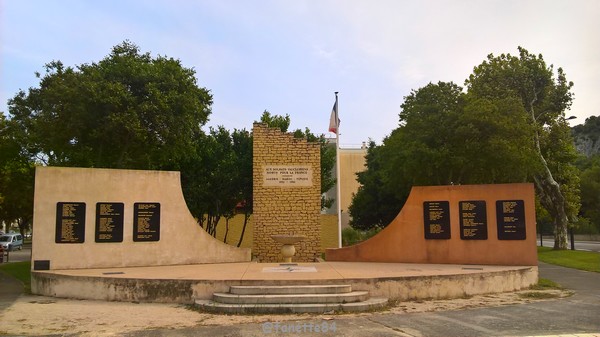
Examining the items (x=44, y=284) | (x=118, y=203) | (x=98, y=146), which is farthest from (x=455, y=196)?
(x=98, y=146)

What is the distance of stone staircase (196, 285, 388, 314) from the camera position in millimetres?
9688

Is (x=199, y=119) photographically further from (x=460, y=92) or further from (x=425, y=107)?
(x=460, y=92)

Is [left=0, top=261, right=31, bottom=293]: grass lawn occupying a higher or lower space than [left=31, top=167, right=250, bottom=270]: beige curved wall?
lower

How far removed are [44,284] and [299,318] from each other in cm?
709

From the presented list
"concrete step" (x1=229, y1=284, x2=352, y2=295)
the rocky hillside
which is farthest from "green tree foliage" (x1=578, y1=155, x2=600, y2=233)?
"concrete step" (x1=229, y1=284, x2=352, y2=295)

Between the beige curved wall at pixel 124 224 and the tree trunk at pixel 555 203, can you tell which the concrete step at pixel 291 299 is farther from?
the tree trunk at pixel 555 203

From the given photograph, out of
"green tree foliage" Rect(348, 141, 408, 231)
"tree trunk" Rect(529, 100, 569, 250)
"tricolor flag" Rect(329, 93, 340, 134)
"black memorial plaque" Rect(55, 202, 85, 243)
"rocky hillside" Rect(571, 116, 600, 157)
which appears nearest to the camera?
"black memorial plaque" Rect(55, 202, 85, 243)

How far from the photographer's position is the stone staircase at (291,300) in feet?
31.8

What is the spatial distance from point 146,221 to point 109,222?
1.04 metres

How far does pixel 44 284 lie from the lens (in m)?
12.1

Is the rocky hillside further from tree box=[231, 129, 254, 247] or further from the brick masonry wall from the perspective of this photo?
the brick masonry wall

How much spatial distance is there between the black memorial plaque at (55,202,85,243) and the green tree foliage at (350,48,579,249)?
13.0 metres

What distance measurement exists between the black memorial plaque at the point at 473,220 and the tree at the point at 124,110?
34.0ft

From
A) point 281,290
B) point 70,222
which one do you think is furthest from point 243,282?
point 70,222
